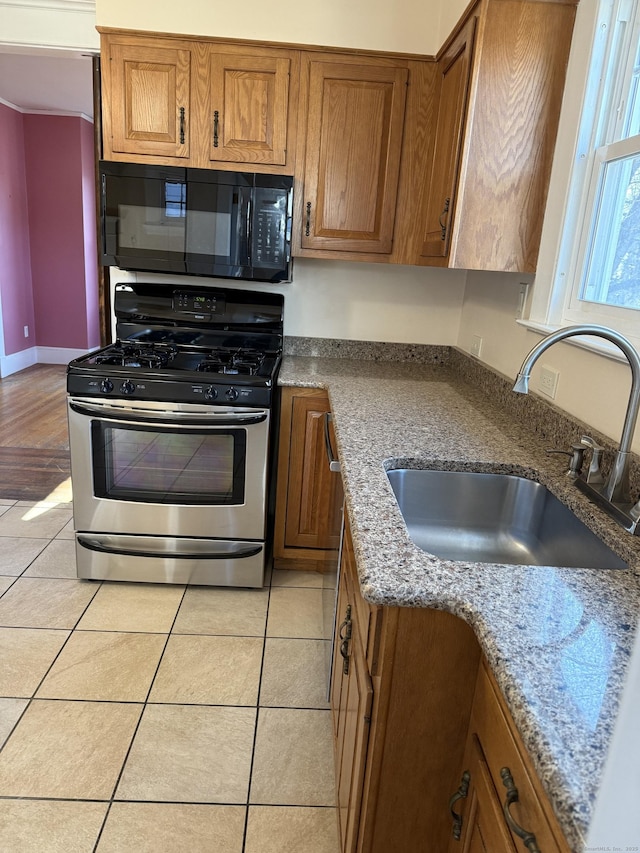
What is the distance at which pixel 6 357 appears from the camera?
588 cm

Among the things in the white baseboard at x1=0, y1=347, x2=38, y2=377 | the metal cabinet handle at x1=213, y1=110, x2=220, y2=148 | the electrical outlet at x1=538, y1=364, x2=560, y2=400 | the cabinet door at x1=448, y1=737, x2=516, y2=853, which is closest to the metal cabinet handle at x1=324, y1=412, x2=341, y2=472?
the electrical outlet at x1=538, y1=364, x2=560, y2=400

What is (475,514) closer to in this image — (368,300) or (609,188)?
(609,188)

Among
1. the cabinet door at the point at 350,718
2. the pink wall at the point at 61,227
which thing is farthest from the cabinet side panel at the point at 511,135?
the pink wall at the point at 61,227

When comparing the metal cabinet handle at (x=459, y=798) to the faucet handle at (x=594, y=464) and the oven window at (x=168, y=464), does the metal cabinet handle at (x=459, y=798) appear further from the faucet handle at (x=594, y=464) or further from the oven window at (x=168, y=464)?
the oven window at (x=168, y=464)

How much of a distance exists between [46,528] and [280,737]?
171 centimetres

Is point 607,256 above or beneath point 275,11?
beneath

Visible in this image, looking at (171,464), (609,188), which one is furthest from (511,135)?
(171,464)

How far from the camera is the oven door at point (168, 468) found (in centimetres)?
226

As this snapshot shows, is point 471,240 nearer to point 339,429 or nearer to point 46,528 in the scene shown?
point 339,429

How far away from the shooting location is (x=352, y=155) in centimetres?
246

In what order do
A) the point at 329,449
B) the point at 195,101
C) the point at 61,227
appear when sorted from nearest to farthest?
the point at 329,449
the point at 195,101
the point at 61,227

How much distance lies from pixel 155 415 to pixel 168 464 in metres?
0.21

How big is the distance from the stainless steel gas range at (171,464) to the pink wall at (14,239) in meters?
4.03

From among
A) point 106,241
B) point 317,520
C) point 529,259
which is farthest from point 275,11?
point 317,520
